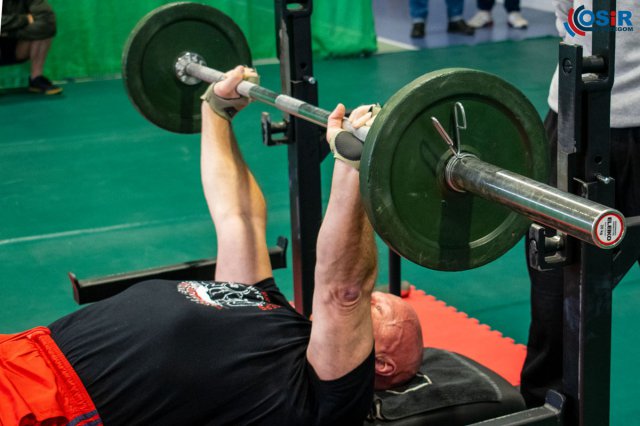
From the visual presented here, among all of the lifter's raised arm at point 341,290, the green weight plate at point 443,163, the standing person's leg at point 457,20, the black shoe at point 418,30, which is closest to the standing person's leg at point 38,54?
the black shoe at point 418,30

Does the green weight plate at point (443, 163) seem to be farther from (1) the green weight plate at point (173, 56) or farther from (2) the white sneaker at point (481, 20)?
(2) the white sneaker at point (481, 20)

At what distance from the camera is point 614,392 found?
2799 mm

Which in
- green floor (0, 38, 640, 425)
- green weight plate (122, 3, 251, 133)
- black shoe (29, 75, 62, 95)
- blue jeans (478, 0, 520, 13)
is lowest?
green floor (0, 38, 640, 425)

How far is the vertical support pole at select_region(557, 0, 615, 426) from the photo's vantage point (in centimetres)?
170

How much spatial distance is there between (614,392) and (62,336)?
1572 millimetres

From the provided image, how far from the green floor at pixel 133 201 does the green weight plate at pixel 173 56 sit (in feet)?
2.82

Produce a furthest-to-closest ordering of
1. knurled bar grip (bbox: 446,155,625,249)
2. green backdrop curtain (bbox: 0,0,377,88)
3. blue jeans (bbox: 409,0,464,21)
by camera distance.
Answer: blue jeans (bbox: 409,0,464,21), green backdrop curtain (bbox: 0,0,377,88), knurled bar grip (bbox: 446,155,625,249)

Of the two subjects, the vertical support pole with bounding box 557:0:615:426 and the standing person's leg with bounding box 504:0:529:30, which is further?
the standing person's leg with bounding box 504:0:529:30

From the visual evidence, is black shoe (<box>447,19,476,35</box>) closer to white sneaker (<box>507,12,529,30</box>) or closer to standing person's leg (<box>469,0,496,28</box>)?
standing person's leg (<box>469,0,496,28</box>)

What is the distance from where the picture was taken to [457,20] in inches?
320

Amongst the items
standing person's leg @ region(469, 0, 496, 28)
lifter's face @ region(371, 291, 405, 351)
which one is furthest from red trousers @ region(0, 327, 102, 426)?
standing person's leg @ region(469, 0, 496, 28)

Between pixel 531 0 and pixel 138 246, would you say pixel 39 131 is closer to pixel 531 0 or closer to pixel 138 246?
pixel 138 246

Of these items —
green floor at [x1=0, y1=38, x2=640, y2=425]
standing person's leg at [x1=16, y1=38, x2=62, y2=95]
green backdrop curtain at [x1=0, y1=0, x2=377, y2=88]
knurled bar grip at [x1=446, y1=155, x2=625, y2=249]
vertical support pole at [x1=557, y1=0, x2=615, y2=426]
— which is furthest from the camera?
green backdrop curtain at [x1=0, y1=0, x2=377, y2=88]

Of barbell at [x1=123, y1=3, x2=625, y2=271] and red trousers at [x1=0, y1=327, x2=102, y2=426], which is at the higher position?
barbell at [x1=123, y1=3, x2=625, y2=271]
